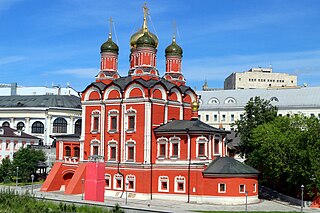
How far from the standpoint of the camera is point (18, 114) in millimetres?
72438

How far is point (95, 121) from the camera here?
46.9 meters

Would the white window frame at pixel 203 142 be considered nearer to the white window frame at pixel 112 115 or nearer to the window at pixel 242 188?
the window at pixel 242 188

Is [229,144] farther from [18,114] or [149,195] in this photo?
[18,114]

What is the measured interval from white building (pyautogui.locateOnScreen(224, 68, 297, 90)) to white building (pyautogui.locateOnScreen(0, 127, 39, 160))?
71056 mm

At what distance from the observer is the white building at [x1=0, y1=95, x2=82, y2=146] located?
234ft

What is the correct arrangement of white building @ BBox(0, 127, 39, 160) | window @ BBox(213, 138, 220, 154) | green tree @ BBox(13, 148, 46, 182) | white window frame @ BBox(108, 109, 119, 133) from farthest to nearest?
white building @ BBox(0, 127, 39, 160), green tree @ BBox(13, 148, 46, 182), white window frame @ BBox(108, 109, 119, 133), window @ BBox(213, 138, 220, 154)

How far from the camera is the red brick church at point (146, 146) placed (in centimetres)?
4047

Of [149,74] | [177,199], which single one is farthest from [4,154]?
[177,199]

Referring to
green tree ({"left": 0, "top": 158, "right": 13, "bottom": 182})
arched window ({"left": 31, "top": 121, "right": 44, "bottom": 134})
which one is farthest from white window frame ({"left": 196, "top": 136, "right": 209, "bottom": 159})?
arched window ({"left": 31, "top": 121, "right": 44, "bottom": 134})

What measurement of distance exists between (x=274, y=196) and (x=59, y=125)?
3691 centimetres

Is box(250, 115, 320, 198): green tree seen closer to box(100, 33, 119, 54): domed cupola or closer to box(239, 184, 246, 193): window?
box(239, 184, 246, 193): window

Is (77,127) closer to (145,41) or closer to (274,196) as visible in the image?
(145,41)

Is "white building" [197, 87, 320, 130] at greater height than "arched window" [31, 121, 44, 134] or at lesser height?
greater

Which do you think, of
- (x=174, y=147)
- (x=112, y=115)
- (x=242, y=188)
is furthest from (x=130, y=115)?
(x=242, y=188)
